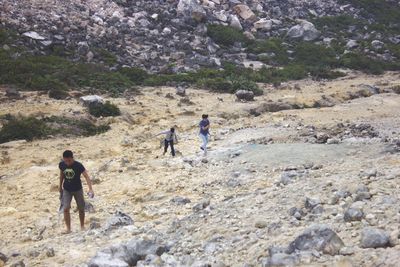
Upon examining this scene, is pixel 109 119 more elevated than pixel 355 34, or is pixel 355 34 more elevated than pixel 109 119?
pixel 355 34

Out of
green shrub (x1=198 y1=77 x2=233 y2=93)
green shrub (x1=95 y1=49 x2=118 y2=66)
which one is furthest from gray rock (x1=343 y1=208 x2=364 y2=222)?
green shrub (x1=95 y1=49 x2=118 y2=66)

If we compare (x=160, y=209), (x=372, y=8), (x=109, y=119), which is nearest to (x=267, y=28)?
(x=372, y=8)

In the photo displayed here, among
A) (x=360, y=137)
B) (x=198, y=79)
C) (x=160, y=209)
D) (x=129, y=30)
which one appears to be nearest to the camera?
(x=160, y=209)

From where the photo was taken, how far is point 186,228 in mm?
7113

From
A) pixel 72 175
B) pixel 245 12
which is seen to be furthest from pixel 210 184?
pixel 245 12

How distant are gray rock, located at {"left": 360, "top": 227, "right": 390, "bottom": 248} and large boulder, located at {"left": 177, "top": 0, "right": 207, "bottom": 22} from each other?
34.9 meters

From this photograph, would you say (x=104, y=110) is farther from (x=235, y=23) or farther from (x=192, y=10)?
(x=235, y=23)

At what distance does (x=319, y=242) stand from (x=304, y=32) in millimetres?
38980

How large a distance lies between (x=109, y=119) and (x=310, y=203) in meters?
14.0

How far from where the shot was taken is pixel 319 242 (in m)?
5.09

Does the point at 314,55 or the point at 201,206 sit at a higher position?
the point at 314,55

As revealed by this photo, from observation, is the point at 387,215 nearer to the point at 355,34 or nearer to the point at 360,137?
the point at 360,137

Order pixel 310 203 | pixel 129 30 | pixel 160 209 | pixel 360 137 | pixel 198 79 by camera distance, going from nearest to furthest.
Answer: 1. pixel 310 203
2. pixel 160 209
3. pixel 360 137
4. pixel 198 79
5. pixel 129 30

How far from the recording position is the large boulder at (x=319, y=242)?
5004mm
